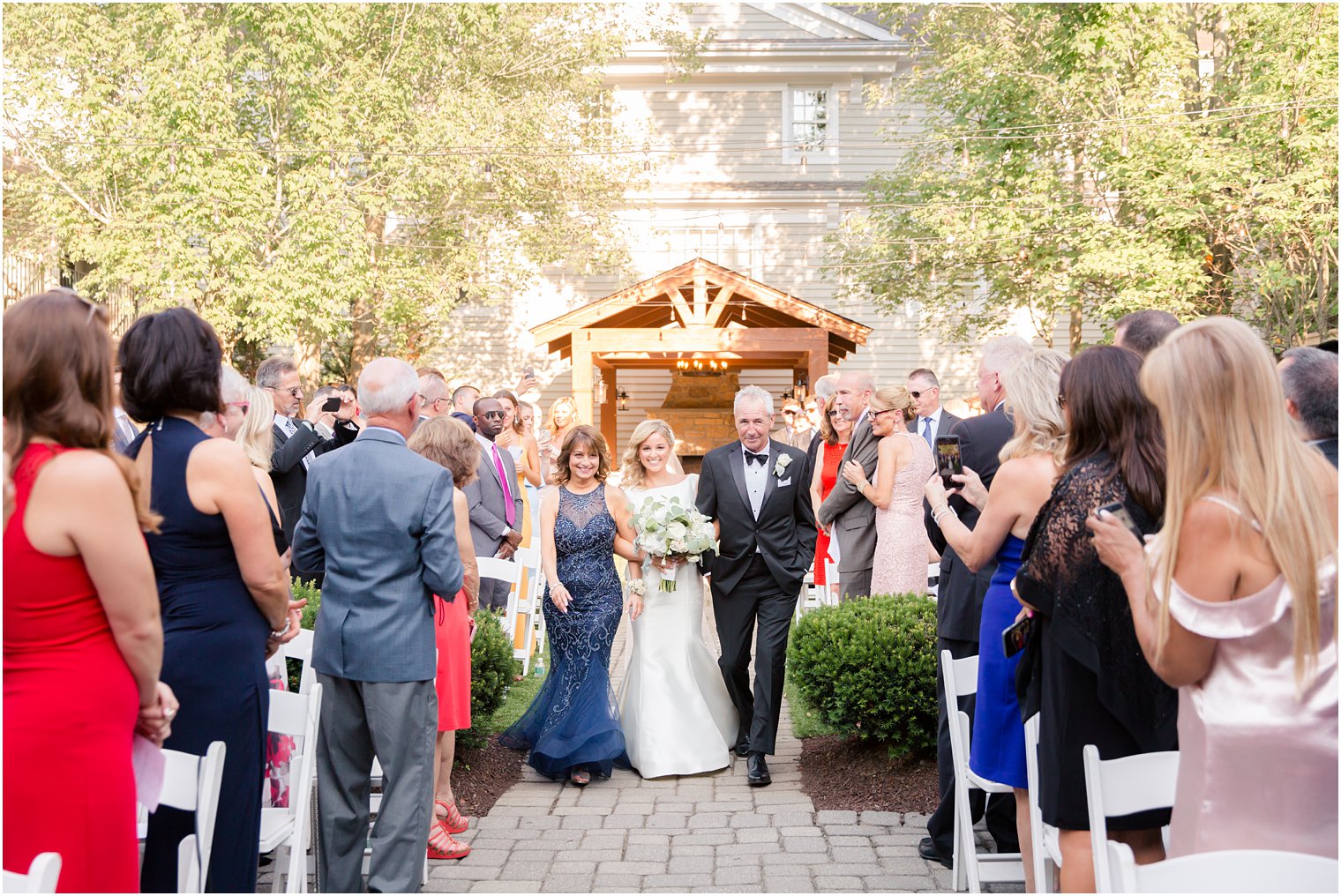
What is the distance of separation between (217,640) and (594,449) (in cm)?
389

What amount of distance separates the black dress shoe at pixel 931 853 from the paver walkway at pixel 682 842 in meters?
0.04

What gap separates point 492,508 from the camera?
358 inches

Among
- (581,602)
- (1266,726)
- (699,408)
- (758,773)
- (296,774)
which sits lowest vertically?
(758,773)

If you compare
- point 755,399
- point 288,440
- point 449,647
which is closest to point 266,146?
point 288,440

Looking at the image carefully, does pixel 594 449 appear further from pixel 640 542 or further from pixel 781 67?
pixel 781 67

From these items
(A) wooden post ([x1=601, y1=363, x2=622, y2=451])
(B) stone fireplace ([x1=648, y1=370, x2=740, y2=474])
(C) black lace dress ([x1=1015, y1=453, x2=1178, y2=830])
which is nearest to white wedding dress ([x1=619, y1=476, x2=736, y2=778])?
(C) black lace dress ([x1=1015, y1=453, x2=1178, y2=830])

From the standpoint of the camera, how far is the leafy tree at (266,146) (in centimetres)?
1636

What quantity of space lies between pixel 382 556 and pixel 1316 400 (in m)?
3.34

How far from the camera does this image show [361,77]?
17.8 m

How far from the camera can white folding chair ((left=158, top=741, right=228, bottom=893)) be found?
10.2 ft

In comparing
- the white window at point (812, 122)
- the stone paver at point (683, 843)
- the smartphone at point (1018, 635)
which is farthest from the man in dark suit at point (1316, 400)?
the white window at point (812, 122)

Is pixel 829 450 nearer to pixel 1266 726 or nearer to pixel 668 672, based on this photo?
pixel 668 672

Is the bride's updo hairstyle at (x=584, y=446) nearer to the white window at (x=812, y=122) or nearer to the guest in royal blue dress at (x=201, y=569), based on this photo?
the guest in royal blue dress at (x=201, y=569)

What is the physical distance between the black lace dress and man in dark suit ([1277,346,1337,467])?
74 cm
